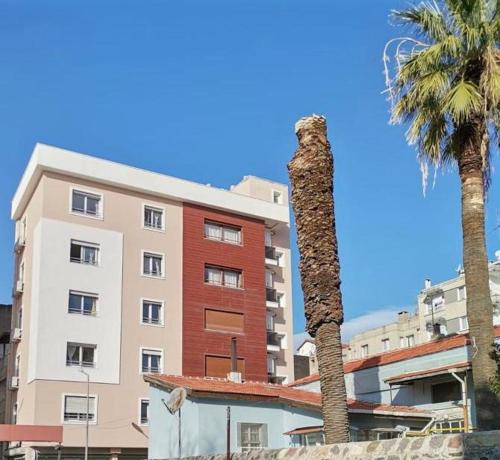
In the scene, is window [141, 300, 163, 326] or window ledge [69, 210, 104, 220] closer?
window ledge [69, 210, 104, 220]

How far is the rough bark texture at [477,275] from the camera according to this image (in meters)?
14.4

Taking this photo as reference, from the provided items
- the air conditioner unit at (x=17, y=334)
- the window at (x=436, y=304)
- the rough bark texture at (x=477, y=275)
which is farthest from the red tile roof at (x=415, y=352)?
the window at (x=436, y=304)

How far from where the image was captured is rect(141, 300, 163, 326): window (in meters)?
44.8

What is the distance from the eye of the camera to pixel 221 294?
4831 cm

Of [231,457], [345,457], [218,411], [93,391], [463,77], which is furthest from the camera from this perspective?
[93,391]

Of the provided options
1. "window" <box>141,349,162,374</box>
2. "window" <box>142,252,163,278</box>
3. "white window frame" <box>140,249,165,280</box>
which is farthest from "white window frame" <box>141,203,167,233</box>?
"window" <box>141,349,162,374</box>

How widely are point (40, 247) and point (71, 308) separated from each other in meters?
3.77

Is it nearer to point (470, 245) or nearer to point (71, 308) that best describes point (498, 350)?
point (470, 245)

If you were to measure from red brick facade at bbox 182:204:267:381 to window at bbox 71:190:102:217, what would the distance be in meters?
5.99

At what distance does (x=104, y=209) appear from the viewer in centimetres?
4481

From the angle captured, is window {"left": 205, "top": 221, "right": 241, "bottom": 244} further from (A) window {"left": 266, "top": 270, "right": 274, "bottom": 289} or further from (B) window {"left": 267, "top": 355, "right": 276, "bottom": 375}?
(B) window {"left": 267, "top": 355, "right": 276, "bottom": 375}

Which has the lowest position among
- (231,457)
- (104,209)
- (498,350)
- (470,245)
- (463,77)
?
(231,457)

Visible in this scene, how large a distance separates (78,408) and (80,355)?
282 centimetres

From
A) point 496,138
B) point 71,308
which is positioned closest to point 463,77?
point 496,138
